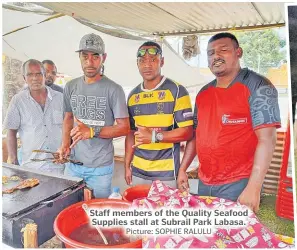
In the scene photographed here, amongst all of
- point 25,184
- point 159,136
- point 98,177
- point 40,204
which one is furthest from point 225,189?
point 25,184

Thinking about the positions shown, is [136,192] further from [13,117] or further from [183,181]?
[13,117]

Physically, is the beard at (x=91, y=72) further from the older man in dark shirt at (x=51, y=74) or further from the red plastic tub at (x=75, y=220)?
the red plastic tub at (x=75, y=220)

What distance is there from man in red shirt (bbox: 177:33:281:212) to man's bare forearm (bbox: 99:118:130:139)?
0.38 meters

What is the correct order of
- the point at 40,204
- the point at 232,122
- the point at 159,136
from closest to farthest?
the point at 40,204
the point at 232,122
the point at 159,136

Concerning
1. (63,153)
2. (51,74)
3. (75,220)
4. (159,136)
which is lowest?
(75,220)

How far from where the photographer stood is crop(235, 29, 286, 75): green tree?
1.53 m

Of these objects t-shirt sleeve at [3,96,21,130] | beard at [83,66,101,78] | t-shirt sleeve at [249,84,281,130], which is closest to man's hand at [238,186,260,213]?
t-shirt sleeve at [249,84,281,130]

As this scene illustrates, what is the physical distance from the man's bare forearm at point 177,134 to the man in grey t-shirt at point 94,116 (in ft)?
0.74

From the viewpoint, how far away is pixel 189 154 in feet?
5.51

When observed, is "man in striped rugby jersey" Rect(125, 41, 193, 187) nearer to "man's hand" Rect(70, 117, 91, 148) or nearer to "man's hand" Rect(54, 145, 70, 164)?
"man's hand" Rect(70, 117, 91, 148)

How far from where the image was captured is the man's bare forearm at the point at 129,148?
1.71m

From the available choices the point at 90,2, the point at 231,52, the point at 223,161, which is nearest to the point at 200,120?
the point at 223,161

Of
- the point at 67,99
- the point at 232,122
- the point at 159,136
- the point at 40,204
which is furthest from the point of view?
the point at 67,99

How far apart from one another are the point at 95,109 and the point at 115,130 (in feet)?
0.51
